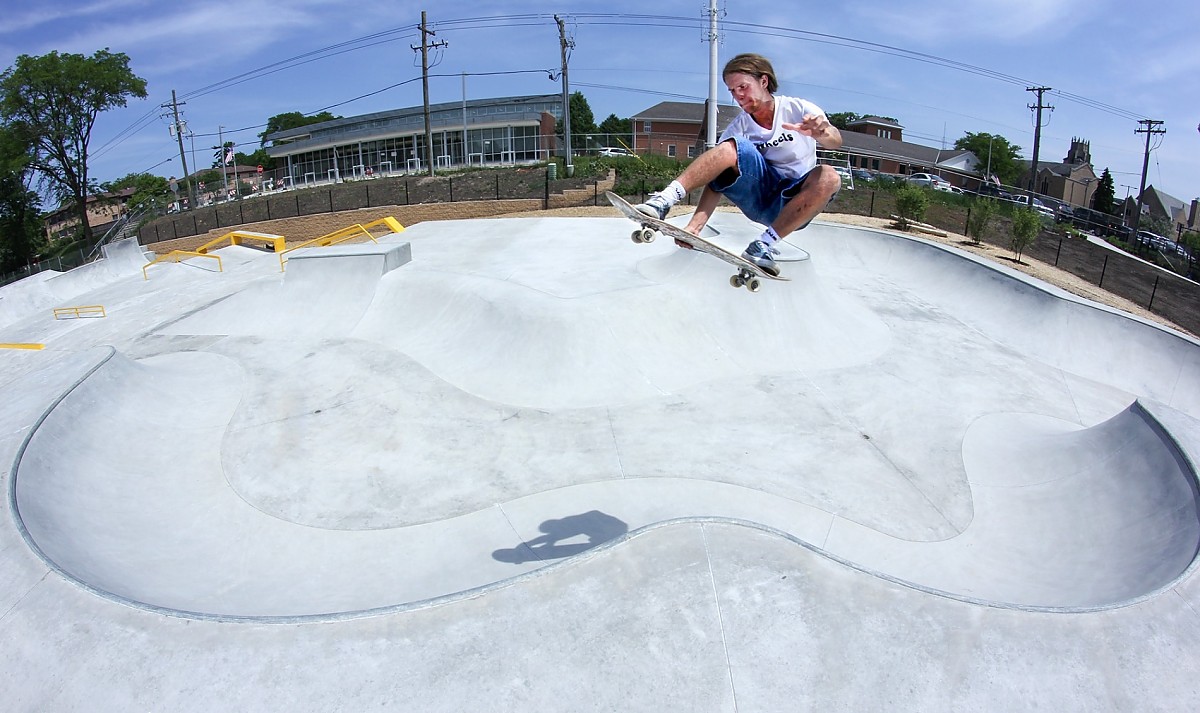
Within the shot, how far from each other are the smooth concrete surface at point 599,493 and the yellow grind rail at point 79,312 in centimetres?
117

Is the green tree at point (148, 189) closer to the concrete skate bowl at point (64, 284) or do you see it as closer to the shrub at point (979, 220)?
the concrete skate bowl at point (64, 284)

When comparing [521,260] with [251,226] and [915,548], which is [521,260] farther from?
[251,226]

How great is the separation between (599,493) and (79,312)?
1899 cm

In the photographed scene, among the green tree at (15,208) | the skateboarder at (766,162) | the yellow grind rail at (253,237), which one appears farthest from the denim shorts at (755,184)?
the green tree at (15,208)

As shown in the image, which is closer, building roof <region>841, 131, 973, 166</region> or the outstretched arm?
the outstretched arm

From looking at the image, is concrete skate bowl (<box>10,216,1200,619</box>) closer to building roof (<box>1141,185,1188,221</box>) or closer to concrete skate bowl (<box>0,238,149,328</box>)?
concrete skate bowl (<box>0,238,149,328</box>)

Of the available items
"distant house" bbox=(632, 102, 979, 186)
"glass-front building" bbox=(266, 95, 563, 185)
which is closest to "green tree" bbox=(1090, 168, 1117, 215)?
"distant house" bbox=(632, 102, 979, 186)

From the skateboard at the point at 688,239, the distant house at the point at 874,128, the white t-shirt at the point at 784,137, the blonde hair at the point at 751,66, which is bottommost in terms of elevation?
the skateboard at the point at 688,239

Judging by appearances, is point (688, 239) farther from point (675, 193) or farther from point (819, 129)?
point (819, 129)

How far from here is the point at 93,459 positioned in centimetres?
912

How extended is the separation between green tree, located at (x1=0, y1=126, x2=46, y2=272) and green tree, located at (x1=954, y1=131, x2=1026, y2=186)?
90.5m

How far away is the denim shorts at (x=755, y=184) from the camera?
524 cm

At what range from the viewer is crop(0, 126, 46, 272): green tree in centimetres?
4150

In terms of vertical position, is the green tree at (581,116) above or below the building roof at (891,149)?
above
